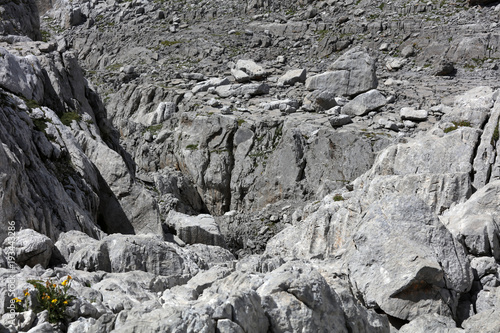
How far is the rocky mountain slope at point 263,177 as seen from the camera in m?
11.8

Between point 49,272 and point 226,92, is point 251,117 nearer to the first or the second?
point 226,92

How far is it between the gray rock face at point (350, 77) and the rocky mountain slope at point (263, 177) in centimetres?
24

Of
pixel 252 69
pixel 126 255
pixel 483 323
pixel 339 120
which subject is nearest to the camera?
pixel 483 323

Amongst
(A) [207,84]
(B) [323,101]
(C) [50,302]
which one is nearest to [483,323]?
(C) [50,302]

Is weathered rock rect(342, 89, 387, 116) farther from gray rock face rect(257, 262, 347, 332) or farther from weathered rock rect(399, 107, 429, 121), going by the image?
gray rock face rect(257, 262, 347, 332)

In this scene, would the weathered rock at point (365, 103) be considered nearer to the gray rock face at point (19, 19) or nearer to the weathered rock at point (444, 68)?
the weathered rock at point (444, 68)

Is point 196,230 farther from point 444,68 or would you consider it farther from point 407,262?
point 444,68

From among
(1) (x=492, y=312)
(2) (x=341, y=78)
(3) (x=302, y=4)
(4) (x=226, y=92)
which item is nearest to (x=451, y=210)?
(1) (x=492, y=312)

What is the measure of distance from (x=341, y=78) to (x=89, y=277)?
147 feet

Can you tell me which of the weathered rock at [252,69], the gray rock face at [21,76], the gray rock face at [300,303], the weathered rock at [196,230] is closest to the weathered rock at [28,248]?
the gray rock face at [300,303]

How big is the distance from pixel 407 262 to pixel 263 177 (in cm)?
3312

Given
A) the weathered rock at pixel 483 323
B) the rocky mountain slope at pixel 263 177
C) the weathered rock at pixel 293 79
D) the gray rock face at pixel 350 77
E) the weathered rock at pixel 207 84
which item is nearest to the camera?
the rocky mountain slope at pixel 263 177

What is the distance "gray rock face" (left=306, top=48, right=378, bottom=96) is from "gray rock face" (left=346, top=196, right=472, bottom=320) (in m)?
38.7

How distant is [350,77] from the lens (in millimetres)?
52781
